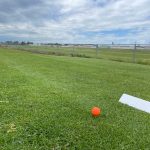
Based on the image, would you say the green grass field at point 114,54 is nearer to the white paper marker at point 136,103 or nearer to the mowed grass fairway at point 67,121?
the white paper marker at point 136,103

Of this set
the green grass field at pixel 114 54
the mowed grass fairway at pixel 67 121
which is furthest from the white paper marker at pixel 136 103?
the green grass field at pixel 114 54

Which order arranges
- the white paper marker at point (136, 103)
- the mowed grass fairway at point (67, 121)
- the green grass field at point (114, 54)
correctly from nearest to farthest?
the mowed grass fairway at point (67, 121) → the white paper marker at point (136, 103) → the green grass field at point (114, 54)

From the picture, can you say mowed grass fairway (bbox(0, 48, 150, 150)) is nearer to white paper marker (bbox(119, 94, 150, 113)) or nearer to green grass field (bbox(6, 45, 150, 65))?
white paper marker (bbox(119, 94, 150, 113))

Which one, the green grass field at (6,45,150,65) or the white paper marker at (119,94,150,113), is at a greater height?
the white paper marker at (119,94,150,113)

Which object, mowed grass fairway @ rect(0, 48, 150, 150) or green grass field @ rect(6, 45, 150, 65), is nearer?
mowed grass fairway @ rect(0, 48, 150, 150)

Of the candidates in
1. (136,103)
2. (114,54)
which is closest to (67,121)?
(136,103)

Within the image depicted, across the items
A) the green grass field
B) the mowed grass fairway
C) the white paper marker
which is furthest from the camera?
the green grass field

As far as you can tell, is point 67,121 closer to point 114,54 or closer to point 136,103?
point 136,103

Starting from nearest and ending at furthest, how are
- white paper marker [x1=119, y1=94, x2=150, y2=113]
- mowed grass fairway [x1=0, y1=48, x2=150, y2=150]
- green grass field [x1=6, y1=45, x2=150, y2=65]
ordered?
mowed grass fairway [x1=0, y1=48, x2=150, y2=150]
white paper marker [x1=119, y1=94, x2=150, y2=113]
green grass field [x1=6, y1=45, x2=150, y2=65]

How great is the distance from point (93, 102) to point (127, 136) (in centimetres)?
212

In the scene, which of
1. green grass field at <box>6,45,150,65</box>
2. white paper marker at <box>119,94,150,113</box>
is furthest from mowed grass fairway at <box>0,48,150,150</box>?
green grass field at <box>6,45,150,65</box>

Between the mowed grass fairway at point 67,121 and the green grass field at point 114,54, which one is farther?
the green grass field at point 114,54

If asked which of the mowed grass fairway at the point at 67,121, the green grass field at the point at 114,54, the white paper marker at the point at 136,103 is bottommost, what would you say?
the green grass field at the point at 114,54

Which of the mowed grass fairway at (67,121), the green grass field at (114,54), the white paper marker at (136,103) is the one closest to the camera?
the mowed grass fairway at (67,121)
